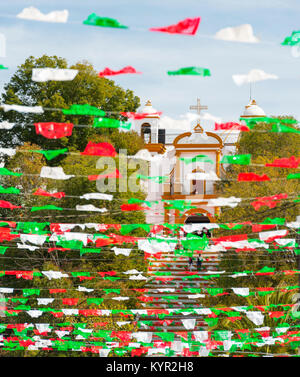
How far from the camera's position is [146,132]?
30938 millimetres

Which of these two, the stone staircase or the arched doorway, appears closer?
the stone staircase

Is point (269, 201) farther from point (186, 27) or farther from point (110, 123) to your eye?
point (186, 27)

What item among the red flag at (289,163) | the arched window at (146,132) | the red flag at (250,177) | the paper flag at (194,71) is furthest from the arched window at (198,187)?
the paper flag at (194,71)

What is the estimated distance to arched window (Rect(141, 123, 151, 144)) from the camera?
30.8 meters

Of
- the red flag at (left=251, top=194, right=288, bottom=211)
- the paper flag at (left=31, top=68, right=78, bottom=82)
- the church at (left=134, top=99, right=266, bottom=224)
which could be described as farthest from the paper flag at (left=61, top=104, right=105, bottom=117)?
the church at (left=134, top=99, right=266, bottom=224)

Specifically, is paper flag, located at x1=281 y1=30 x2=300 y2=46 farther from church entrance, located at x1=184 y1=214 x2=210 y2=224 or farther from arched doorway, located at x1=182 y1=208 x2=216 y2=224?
church entrance, located at x1=184 y1=214 x2=210 y2=224

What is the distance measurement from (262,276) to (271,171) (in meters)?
4.73

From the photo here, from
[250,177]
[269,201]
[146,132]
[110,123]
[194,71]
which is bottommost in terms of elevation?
[269,201]

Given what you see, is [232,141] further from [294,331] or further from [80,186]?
[294,331]

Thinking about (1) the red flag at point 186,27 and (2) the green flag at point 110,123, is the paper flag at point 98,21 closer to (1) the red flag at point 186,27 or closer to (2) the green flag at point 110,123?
(1) the red flag at point 186,27

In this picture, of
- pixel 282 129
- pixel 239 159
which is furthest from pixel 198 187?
pixel 282 129

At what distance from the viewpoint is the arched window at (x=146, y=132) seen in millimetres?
30764

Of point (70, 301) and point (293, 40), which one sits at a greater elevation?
point (293, 40)
